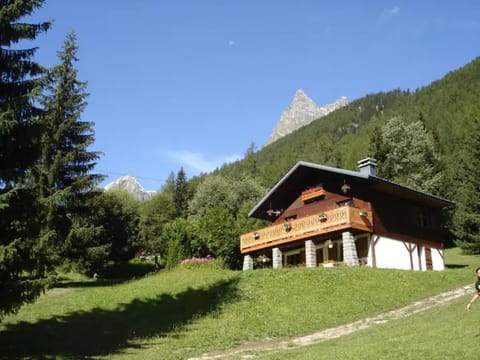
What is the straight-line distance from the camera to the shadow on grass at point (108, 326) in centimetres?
1723

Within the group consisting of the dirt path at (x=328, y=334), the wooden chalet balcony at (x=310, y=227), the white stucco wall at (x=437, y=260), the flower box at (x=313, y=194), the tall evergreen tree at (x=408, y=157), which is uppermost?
the tall evergreen tree at (x=408, y=157)

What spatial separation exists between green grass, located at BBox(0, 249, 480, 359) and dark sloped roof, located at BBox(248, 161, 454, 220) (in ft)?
21.1

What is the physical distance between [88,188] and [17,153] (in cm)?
1823

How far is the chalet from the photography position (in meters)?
29.7

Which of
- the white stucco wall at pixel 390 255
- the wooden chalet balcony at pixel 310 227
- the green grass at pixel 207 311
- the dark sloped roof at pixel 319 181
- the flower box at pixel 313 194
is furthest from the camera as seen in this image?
the flower box at pixel 313 194

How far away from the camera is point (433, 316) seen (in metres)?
16.9

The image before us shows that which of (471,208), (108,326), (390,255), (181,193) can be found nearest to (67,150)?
(108,326)

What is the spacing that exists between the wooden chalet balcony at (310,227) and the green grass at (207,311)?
137 inches

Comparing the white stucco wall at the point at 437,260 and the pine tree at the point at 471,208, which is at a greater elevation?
the pine tree at the point at 471,208

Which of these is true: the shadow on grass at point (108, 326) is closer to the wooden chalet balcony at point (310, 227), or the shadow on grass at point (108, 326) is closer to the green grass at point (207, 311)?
the green grass at point (207, 311)

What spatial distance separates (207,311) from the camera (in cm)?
2236

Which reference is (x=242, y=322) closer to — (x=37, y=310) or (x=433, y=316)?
(x=433, y=316)

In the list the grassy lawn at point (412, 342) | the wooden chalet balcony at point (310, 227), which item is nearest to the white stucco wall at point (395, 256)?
the wooden chalet balcony at point (310, 227)

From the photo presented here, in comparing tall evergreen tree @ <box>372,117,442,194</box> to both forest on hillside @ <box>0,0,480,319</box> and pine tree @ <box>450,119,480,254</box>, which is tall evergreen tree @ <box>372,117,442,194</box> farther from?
pine tree @ <box>450,119,480,254</box>
